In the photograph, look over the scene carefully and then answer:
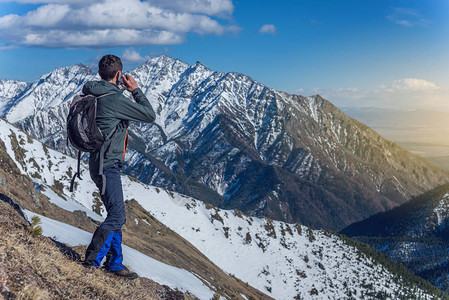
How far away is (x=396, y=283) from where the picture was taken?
12400 centimetres

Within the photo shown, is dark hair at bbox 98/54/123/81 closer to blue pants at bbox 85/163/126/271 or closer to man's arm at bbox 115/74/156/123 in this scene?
man's arm at bbox 115/74/156/123

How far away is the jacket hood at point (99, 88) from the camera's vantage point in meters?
8.04

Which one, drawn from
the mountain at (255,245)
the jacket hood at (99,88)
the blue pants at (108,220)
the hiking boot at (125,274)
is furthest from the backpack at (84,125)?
the mountain at (255,245)

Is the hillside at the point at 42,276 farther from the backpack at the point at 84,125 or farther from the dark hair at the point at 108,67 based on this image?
the dark hair at the point at 108,67

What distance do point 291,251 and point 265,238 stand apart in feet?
31.4

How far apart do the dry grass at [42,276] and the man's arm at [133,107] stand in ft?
11.7

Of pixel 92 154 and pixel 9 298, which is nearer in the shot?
pixel 9 298

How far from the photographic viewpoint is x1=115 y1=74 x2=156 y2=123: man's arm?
26.8 feet

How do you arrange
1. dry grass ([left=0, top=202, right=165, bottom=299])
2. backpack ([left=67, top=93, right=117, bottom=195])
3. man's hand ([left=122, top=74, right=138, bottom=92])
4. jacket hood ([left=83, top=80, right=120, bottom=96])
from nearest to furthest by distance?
dry grass ([left=0, top=202, right=165, bottom=299])
backpack ([left=67, top=93, right=117, bottom=195])
jacket hood ([left=83, top=80, right=120, bottom=96])
man's hand ([left=122, top=74, right=138, bottom=92])

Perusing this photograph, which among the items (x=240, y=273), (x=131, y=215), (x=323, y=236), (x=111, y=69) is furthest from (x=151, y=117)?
(x=323, y=236)

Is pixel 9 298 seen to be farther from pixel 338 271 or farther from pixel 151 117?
pixel 338 271

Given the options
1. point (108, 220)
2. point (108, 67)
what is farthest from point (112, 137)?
point (108, 220)

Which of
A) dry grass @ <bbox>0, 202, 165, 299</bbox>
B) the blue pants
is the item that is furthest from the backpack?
dry grass @ <bbox>0, 202, 165, 299</bbox>

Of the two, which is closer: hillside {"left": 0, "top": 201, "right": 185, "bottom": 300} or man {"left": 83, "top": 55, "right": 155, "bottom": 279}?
hillside {"left": 0, "top": 201, "right": 185, "bottom": 300}
